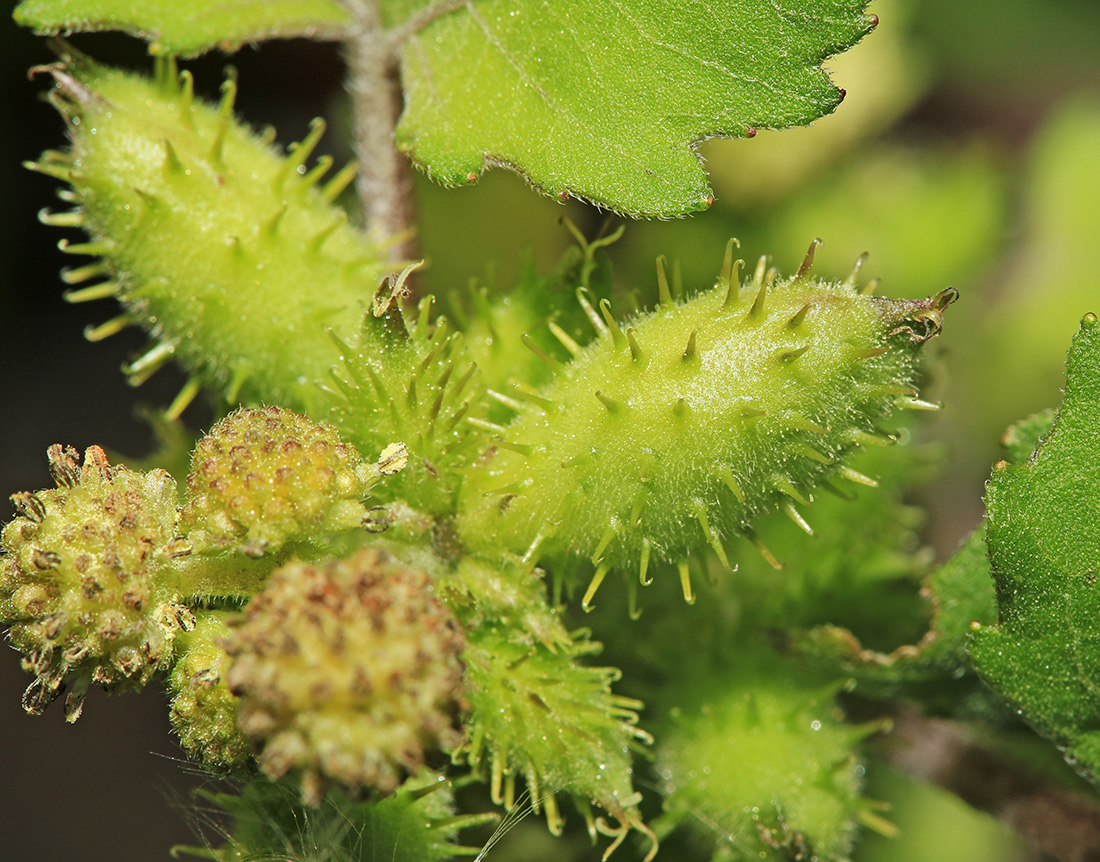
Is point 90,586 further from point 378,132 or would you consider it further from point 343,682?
point 378,132

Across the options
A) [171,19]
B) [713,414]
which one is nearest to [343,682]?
[713,414]

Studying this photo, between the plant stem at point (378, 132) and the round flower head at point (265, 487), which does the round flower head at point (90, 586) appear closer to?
the round flower head at point (265, 487)

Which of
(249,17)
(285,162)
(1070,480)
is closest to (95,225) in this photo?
(285,162)

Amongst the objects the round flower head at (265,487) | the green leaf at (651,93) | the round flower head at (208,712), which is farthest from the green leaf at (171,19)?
the round flower head at (208,712)

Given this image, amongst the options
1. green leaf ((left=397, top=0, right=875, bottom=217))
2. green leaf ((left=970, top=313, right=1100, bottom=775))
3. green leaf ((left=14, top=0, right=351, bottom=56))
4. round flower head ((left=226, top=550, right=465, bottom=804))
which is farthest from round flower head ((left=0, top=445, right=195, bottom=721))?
green leaf ((left=970, top=313, right=1100, bottom=775))

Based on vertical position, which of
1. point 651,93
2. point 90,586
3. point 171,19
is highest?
point 651,93
